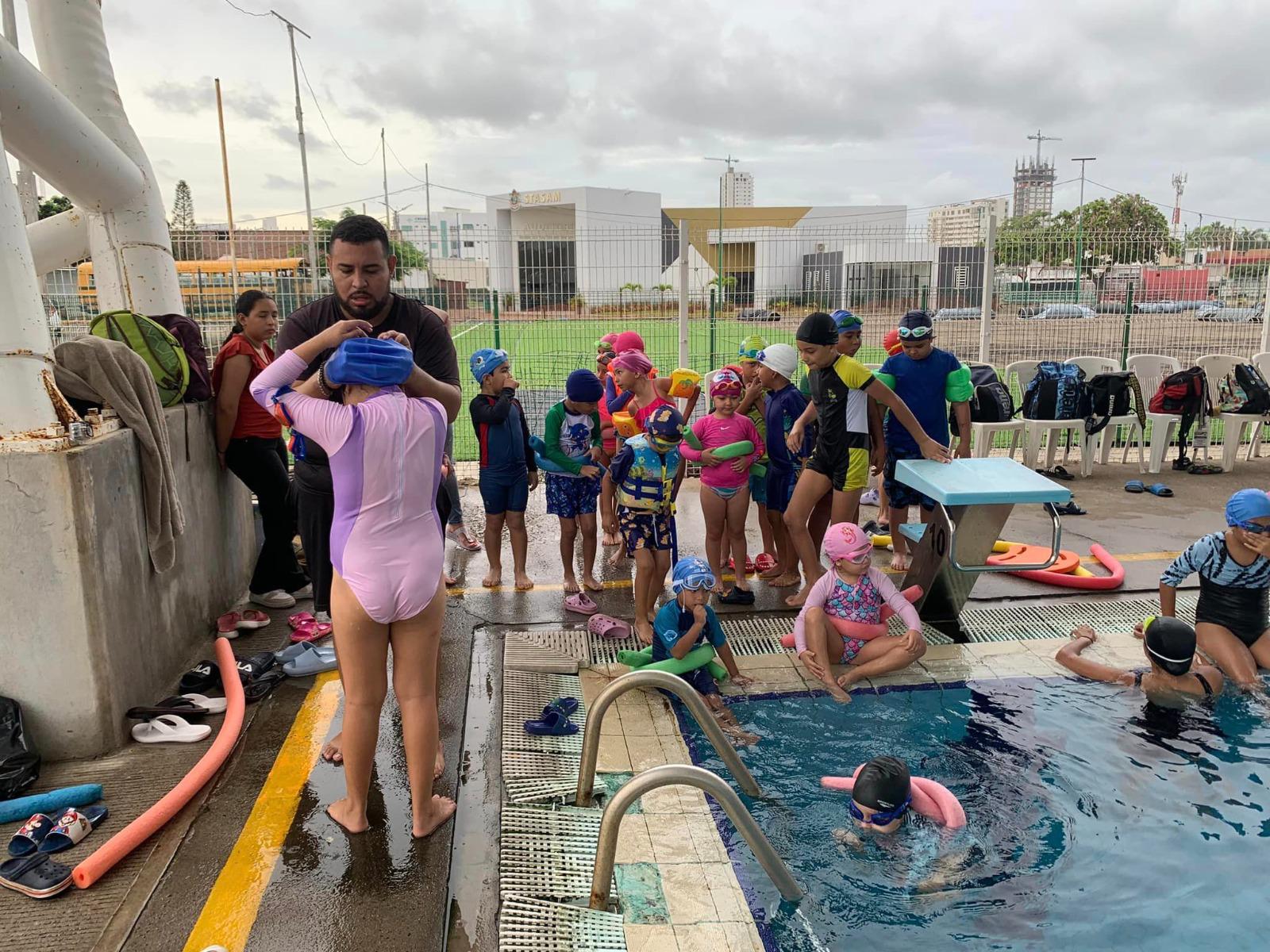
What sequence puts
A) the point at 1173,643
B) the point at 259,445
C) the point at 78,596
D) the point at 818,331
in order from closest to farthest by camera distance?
the point at 78,596, the point at 1173,643, the point at 818,331, the point at 259,445

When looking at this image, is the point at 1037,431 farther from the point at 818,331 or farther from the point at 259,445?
the point at 259,445

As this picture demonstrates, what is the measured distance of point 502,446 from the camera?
6328 mm

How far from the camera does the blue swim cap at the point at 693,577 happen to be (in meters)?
4.79

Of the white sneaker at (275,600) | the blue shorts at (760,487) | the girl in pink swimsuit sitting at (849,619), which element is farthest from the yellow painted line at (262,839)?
the blue shorts at (760,487)

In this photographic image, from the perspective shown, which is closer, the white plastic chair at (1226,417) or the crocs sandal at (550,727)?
the crocs sandal at (550,727)

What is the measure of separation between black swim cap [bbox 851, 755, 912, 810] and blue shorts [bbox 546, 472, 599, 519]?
3167 mm

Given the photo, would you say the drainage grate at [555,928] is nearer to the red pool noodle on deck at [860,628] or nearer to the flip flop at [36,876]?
the flip flop at [36,876]

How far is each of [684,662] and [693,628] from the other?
20cm

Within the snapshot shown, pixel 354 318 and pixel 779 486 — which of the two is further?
pixel 779 486

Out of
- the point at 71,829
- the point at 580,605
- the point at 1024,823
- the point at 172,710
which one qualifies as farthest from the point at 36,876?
the point at 1024,823

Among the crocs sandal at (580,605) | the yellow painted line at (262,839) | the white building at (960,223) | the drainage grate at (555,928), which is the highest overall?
the white building at (960,223)

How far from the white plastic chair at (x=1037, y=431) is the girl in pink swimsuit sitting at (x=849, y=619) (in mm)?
5488

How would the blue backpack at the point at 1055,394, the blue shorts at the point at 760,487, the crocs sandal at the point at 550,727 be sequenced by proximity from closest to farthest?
1. the crocs sandal at the point at 550,727
2. the blue shorts at the point at 760,487
3. the blue backpack at the point at 1055,394

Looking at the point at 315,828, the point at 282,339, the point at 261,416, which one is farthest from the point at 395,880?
the point at 261,416
